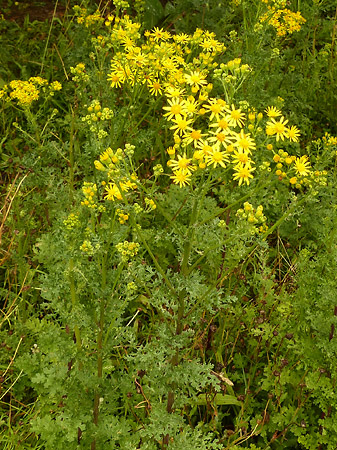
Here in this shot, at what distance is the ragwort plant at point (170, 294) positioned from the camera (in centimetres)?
198

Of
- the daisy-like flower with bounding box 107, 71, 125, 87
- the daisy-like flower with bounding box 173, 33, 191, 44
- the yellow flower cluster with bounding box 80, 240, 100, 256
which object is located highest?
the daisy-like flower with bounding box 173, 33, 191, 44

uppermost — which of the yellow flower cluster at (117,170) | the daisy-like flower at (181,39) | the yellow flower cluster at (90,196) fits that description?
the daisy-like flower at (181,39)

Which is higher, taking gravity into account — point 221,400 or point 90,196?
point 90,196

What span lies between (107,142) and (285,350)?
5.38 ft

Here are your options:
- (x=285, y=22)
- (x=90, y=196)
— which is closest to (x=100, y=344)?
(x=90, y=196)

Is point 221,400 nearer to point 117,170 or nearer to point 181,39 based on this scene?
point 117,170

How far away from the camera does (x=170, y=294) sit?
84.5 inches

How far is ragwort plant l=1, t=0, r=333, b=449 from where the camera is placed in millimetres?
1984

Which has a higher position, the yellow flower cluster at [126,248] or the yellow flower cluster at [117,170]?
the yellow flower cluster at [117,170]

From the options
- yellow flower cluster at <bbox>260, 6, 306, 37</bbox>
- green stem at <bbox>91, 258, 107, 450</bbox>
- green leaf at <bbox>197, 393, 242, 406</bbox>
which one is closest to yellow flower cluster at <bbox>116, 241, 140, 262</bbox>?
green stem at <bbox>91, 258, 107, 450</bbox>

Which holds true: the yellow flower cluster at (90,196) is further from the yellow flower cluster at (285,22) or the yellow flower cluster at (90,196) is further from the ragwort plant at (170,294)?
the yellow flower cluster at (285,22)

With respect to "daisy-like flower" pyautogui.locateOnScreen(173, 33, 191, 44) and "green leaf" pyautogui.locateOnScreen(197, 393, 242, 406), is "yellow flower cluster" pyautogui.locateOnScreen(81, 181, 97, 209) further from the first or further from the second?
"green leaf" pyautogui.locateOnScreen(197, 393, 242, 406)

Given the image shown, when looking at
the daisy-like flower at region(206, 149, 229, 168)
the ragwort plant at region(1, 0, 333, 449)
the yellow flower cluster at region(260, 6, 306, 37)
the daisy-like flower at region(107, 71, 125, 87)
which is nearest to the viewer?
the daisy-like flower at region(206, 149, 229, 168)

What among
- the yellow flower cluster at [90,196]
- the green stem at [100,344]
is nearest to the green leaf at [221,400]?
the green stem at [100,344]
